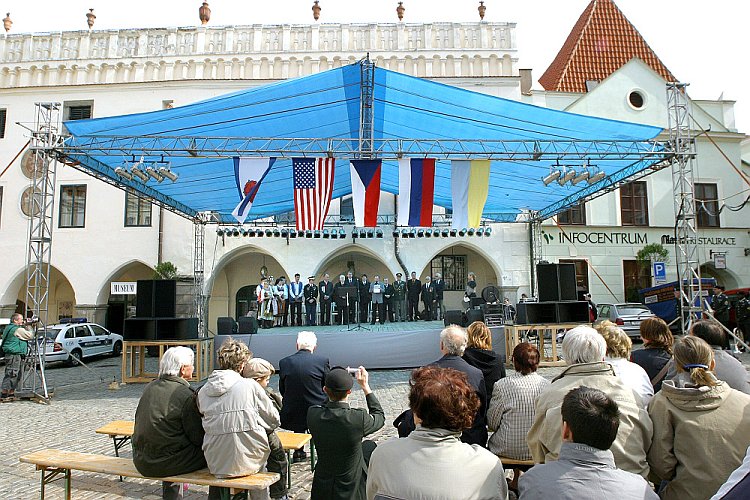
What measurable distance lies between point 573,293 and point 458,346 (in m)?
8.85

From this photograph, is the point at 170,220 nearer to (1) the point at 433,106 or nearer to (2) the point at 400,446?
(1) the point at 433,106

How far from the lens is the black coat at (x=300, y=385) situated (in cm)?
475

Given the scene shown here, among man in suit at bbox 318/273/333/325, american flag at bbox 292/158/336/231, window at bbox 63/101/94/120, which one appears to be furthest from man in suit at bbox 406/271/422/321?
window at bbox 63/101/94/120

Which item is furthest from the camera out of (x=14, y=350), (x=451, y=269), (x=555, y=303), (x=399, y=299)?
(x=451, y=269)

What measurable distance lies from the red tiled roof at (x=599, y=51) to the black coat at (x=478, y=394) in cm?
1945

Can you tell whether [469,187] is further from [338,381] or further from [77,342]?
[77,342]

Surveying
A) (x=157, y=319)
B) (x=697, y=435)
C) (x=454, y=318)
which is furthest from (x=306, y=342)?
(x=454, y=318)

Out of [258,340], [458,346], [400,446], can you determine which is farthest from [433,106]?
[400,446]

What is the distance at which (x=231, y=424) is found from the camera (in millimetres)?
3535

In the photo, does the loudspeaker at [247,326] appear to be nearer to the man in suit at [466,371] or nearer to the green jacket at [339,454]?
the man in suit at [466,371]

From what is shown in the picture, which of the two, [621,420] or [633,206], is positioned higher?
[633,206]

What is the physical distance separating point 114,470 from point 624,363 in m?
3.61

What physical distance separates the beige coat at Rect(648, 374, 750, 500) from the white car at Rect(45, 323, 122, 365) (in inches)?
564

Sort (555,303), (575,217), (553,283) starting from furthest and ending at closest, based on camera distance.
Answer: (575,217) → (553,283) → (555,303)
